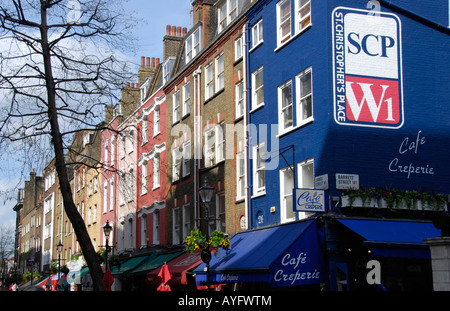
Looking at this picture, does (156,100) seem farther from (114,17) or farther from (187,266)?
(114,17)

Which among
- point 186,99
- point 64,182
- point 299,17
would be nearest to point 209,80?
point 186,99

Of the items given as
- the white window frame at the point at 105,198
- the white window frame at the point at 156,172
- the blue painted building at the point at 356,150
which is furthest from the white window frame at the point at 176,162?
the white window frame at the point at 105,198

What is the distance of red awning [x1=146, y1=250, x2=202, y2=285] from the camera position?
2512 centimetres

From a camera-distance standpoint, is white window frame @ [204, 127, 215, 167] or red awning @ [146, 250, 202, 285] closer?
red awning @ [146, 250, 202, 285]

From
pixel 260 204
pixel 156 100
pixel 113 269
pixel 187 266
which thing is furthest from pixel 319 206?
pixel 113 269

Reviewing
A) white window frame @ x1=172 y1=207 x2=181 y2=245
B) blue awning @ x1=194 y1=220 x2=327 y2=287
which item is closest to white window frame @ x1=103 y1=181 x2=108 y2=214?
white window frame @ x1=172 y1=207 x2=181 y2=245

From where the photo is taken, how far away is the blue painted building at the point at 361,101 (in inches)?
752

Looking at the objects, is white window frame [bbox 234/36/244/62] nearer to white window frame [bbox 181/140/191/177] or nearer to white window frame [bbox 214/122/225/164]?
white window frame [bbox 214/122/225/164]

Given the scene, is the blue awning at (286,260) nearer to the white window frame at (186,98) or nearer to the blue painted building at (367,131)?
the blue painted building at (367,131)

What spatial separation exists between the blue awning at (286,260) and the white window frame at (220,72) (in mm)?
9443

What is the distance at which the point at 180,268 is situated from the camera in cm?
2602

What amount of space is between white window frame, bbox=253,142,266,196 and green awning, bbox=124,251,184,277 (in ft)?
24.6

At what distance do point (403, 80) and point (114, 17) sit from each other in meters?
9.57

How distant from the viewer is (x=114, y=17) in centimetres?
1967
